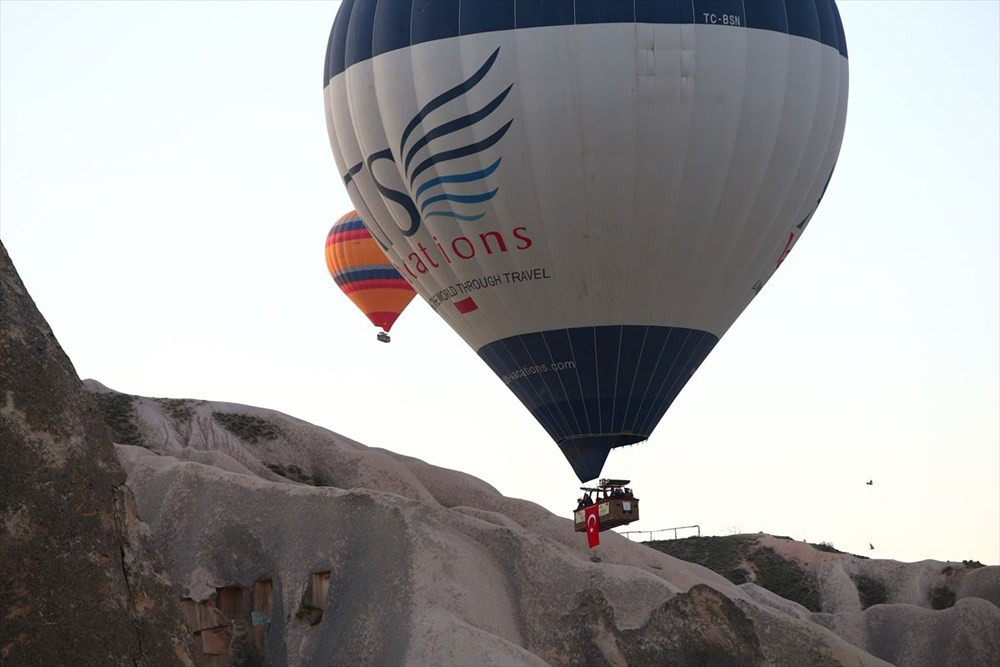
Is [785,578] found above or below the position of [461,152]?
below

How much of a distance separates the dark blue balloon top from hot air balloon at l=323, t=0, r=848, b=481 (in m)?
0.04

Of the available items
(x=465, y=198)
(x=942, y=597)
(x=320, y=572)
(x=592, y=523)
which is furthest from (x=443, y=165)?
(x=942, y=597)

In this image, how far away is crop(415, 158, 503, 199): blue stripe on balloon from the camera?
29.5 meters

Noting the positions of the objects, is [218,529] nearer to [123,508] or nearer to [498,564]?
[498,564]

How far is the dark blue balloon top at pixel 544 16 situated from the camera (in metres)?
28.8

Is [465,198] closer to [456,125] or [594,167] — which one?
[456,125]

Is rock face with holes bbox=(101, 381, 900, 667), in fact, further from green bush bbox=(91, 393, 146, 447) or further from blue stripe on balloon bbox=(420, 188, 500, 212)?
blue stripe on balloon bbox=(420, 188, 500, 212)

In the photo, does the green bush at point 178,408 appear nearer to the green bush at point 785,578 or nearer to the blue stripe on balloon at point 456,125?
the blue stripe on balloon at point 456,125

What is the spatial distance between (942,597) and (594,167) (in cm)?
3135

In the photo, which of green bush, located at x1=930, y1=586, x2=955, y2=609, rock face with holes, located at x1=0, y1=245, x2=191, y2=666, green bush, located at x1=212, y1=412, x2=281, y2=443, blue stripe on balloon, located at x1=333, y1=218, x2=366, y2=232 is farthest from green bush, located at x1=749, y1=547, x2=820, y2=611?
rock face with holes, located at x1=0, y1=245, x2=191, y2=666

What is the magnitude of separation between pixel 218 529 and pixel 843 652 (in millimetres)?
16462

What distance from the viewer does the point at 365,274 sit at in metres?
55.6

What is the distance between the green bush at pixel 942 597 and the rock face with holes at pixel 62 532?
156ft

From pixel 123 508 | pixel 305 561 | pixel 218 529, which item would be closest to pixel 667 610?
pixel 305 561
